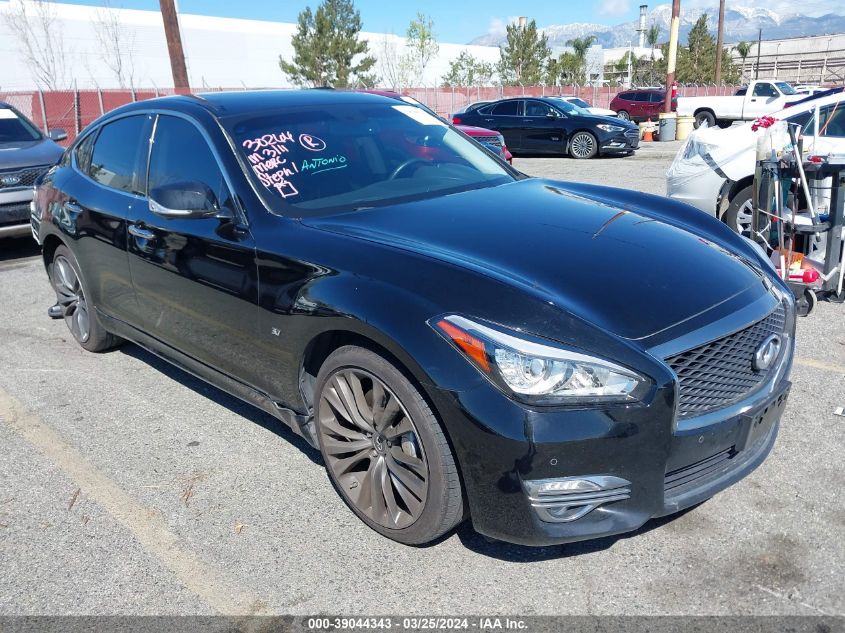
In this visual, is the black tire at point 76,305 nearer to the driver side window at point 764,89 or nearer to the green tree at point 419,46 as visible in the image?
the driver side window at point 764,89

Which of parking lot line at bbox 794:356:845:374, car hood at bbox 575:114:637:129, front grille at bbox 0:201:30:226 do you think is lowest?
parking lot line at bbox 794:356:845:374

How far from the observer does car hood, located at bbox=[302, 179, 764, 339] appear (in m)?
2.58

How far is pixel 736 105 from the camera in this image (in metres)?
25.6

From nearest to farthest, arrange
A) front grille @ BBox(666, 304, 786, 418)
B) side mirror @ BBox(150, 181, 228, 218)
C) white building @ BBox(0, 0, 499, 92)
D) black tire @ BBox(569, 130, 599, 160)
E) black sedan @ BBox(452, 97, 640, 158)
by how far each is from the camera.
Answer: front grille @ BBox(666, 304, 786, 418), side mirror @ BBox(150, 181, 228, 218), black sedan @ BBox(452, 97, 640, 158), black tire @ BBox(569, 130, 599, 160), white building @ BBox(0, 0, 499, 92)

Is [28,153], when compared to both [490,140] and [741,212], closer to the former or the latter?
[741,212]

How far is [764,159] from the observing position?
5.51m

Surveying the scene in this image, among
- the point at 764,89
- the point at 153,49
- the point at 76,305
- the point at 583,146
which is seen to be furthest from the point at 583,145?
the point at 153,49

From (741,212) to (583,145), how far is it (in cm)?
1173

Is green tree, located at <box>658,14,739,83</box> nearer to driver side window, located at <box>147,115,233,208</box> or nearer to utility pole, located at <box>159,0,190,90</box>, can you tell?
utility pole, located at <box>159,0,190,90</box>

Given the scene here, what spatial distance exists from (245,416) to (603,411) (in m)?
2.36

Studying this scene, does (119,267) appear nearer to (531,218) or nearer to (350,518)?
(350,518)

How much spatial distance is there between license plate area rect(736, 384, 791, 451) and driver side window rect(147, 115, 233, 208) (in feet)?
7.51

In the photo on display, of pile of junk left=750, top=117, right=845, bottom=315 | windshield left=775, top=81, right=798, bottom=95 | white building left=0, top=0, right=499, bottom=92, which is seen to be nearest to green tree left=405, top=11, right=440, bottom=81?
white building left=0, top=0, right=499, bottom=92

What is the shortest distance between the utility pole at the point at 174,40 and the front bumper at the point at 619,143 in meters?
9.91
